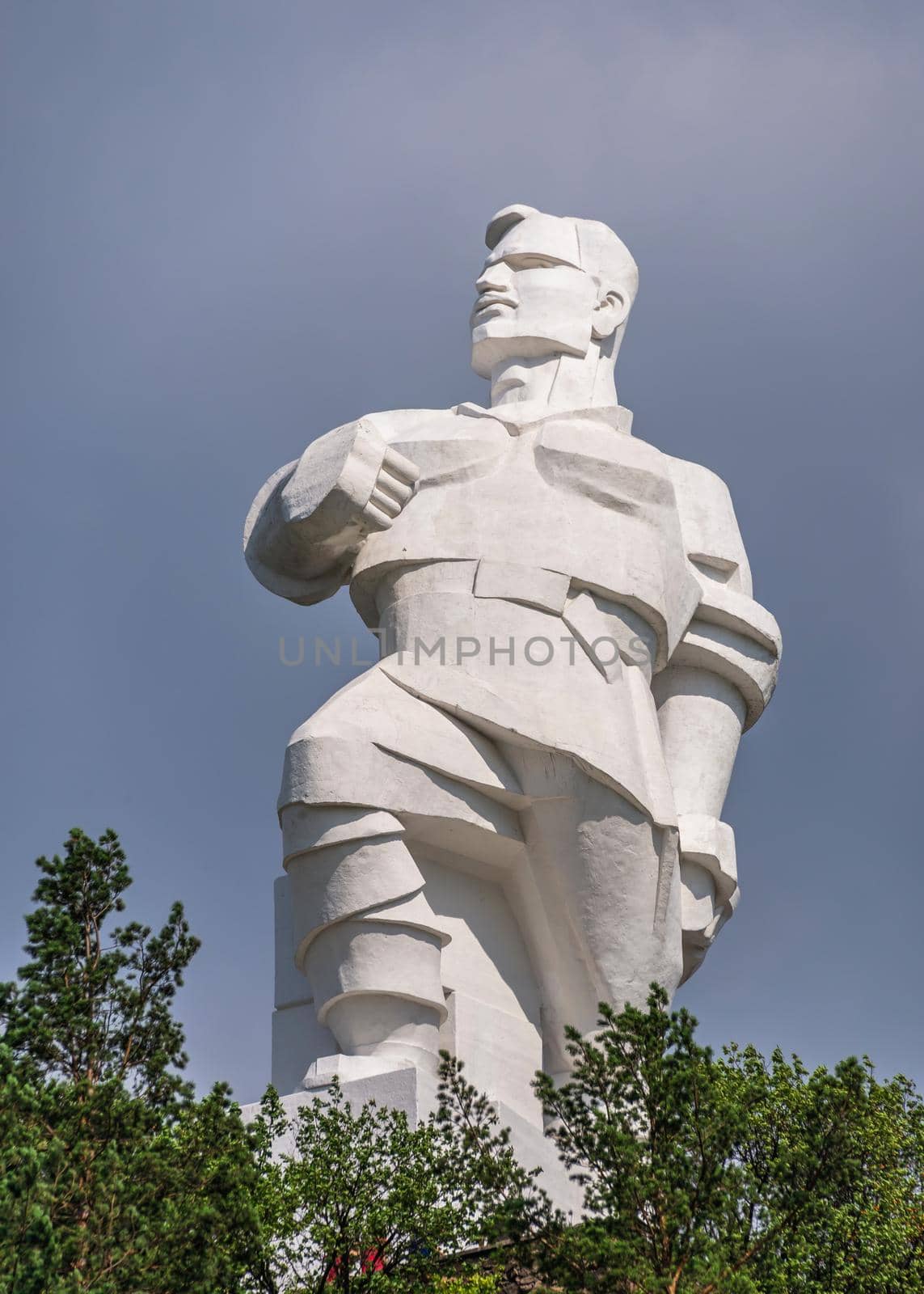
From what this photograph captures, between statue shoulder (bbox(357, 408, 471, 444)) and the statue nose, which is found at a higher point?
the statue nose

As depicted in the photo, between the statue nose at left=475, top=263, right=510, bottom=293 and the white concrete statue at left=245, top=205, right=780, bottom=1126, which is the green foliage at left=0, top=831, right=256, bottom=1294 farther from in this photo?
the statue nose at left=475, top=263, right=510, bottom=293

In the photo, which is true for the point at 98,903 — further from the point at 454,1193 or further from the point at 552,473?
the point at 552,473

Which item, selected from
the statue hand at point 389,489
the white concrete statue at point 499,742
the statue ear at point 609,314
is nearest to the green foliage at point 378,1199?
the white concrete statue at point 499,742

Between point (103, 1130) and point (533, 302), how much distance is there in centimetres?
565

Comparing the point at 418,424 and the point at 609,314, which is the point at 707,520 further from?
the point at 418,424

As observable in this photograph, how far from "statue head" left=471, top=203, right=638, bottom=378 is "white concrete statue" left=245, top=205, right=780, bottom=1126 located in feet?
0.22

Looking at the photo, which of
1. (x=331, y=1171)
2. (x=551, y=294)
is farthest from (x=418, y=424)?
(x=331, y=1171)

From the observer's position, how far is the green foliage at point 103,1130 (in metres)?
6.43

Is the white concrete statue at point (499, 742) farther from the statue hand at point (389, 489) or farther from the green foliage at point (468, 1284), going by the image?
the green foliage at point (468, 1284)

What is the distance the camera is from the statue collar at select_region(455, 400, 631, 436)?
34.8 ft

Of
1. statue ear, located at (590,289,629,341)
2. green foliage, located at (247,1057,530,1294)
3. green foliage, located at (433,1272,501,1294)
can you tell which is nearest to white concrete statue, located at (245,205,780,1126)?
statue ear, located at (590,289,629,341)

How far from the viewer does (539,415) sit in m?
10.7

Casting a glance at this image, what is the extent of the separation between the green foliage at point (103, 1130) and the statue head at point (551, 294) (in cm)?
431

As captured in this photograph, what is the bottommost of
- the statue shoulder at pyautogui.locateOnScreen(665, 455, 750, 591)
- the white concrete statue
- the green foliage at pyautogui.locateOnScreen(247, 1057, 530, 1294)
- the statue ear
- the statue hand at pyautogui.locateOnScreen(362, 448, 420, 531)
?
the green foliage at pyautogui.locateOnScreen(247, 1057, 530, 1294)
